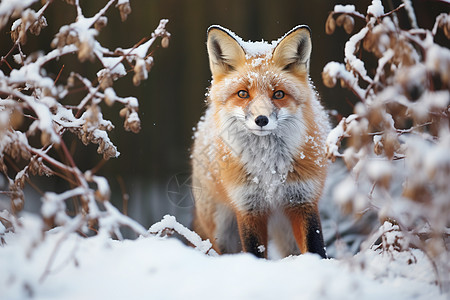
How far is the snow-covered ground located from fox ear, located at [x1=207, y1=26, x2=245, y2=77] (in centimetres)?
119

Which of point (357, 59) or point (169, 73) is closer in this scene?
point (357, 59)

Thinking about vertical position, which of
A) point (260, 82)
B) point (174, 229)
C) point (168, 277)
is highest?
point (260, 82)

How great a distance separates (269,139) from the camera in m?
2.35

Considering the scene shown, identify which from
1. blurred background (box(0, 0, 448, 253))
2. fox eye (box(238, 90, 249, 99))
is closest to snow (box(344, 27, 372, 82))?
fox eye (box(238, 90, 249, 99))

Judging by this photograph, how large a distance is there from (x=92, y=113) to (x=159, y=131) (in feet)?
9.73

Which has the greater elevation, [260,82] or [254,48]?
[254,48]

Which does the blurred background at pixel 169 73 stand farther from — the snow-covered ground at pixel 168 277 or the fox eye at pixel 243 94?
the snow-covered ground at pixel 168 277

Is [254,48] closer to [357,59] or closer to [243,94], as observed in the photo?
[243,94]

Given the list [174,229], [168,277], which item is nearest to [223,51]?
[174,229]

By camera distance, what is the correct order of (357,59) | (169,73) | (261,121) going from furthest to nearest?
(169,73) → (261,121) → (357,59)

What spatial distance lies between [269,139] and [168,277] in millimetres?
1164

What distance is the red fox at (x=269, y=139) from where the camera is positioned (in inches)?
88.3

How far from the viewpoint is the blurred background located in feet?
13.9

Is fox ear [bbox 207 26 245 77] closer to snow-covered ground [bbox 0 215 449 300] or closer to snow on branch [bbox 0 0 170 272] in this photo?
snow on branch [bbox 0 0 170 272]
